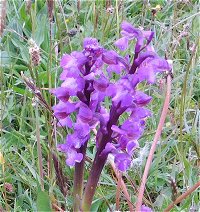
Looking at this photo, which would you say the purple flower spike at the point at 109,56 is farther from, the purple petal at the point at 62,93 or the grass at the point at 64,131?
the grass at the point at 64,131

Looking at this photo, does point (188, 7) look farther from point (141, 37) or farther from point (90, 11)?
point (141, 37)

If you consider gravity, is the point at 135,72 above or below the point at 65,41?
above

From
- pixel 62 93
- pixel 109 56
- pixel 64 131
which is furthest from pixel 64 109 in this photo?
pixel 64 131

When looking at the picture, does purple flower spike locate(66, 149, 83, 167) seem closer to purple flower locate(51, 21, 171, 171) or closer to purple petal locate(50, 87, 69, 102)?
purple flower locate(51, 21, 171, 171)

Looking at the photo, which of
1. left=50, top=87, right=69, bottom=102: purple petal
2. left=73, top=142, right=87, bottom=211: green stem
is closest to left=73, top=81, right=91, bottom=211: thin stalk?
left=73, top=142, right=87, bottom=211: green stem

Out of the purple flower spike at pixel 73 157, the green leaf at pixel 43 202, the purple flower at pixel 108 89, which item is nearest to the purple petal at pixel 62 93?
the purple flower at pixel 108 89

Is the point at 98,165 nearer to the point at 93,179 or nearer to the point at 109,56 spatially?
the point at 93,179

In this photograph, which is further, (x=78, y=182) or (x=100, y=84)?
(x=78, y=182)

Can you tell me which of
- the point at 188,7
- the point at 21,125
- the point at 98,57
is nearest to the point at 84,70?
the point at 98,57
